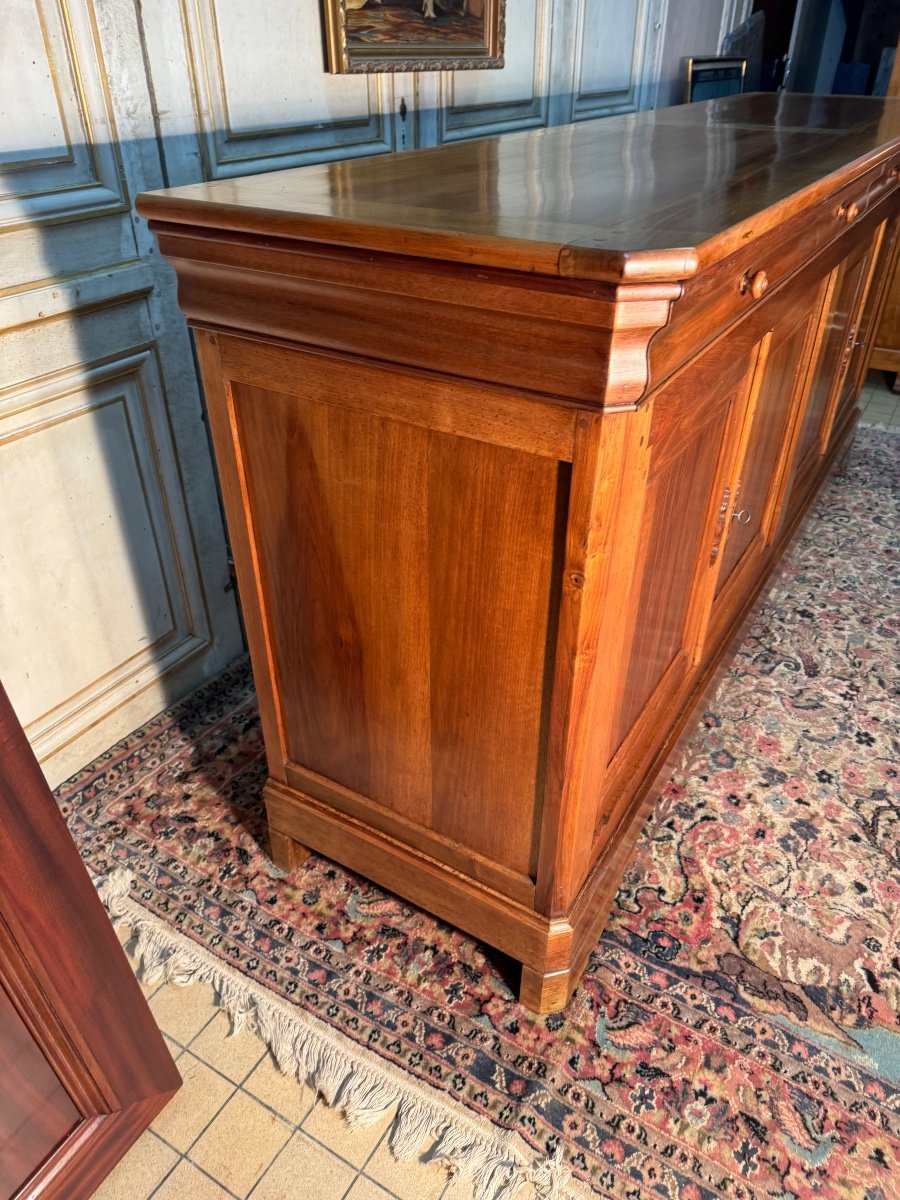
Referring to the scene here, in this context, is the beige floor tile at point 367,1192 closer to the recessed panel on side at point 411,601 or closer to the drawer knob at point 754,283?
the recessed panel on side at point 411,601

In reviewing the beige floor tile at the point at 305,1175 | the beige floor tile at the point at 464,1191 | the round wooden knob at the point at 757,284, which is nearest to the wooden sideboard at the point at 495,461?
the round wooden knob at the point at 757,284

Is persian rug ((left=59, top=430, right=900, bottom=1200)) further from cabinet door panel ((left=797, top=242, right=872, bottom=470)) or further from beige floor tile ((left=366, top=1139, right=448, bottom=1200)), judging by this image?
cabinet door panel ((left=797, top=242, right=872, bottom=470))

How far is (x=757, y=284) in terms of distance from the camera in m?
0.98

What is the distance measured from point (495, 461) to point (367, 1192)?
891mm

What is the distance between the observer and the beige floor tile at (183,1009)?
122 cm

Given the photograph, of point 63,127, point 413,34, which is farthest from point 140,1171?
point 413,34

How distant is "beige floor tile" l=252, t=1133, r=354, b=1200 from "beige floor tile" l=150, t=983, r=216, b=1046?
23 cm

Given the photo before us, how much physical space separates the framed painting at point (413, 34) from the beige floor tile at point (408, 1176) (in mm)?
1807

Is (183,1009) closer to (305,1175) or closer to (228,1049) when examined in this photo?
(228,1049)

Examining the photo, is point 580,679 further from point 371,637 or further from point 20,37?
point 20,37

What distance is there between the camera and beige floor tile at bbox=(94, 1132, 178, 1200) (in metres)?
1.04

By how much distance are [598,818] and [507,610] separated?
0.43 metres

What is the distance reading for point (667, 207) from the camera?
2.91 ft

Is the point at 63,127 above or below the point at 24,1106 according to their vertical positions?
above
